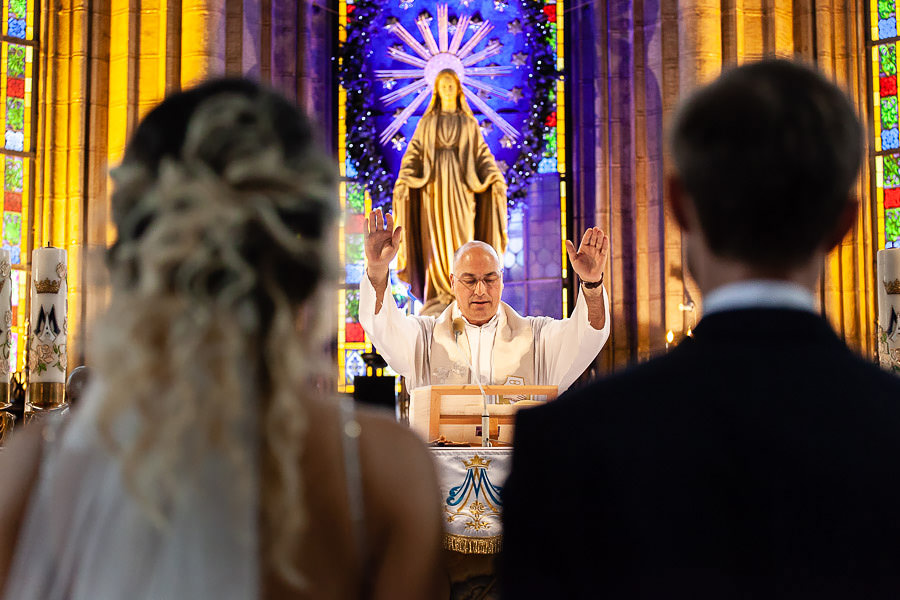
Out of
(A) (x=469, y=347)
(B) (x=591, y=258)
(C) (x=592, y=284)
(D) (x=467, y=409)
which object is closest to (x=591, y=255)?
(B) (x=591, y=258)

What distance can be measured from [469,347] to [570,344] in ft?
1.93

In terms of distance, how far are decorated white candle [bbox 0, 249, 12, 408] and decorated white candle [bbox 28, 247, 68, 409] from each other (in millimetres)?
199

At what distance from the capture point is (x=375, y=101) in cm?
1213

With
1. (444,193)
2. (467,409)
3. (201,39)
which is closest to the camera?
(467,409)

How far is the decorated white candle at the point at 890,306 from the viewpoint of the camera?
6136mm

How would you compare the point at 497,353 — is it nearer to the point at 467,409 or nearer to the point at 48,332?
the point at 467,409

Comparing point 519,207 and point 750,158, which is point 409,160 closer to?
point 519,207

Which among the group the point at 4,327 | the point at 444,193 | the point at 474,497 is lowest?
the point at 474,497

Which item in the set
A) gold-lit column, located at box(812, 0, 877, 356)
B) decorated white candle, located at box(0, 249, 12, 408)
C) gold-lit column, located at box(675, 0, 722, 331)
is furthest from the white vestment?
gold-lit column, located at box(812, 0, 877, 356)

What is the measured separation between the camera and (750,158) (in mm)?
1329

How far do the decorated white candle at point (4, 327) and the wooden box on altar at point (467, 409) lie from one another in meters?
2.06

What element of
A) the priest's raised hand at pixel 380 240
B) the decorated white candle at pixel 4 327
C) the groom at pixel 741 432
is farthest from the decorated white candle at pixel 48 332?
the groom at pixel 741 432

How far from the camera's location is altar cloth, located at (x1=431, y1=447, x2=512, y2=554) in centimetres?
501

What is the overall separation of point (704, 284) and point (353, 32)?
36.9 ft
